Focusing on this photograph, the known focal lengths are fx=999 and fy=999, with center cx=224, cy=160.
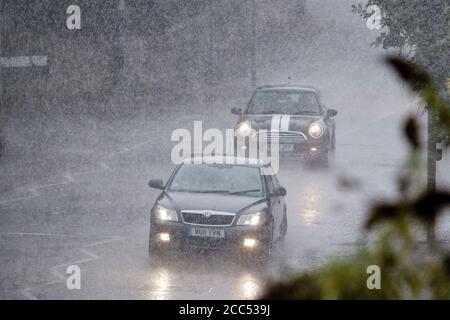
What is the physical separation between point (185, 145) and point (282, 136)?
21.1 feet

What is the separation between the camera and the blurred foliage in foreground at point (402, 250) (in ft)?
4.87

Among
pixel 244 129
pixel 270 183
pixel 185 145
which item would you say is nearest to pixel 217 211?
pixel 270 183

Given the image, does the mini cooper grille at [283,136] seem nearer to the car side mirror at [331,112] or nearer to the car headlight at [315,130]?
the car headlight at [315,130]

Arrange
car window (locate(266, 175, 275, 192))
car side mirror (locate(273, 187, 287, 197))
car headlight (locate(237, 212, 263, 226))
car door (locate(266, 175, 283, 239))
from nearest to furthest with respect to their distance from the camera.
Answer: car headlight (locate(237, 212, 263, 226))
car door (locate(266, 175, 283, 239))
car side mirror (locate(273, 187, 287, 197))
car window (locate(266, 175, 275, 192))

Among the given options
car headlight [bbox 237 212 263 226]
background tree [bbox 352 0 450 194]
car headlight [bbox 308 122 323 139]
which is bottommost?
car headlight [bbox 237 212 263 226]

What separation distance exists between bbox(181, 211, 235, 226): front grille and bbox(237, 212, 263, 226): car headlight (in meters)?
0.13

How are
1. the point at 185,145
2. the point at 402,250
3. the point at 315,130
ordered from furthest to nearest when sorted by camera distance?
the point at 185,145 → the point at 315,130 → the point at 402,250

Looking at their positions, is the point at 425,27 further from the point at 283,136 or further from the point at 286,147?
the point at 286,147

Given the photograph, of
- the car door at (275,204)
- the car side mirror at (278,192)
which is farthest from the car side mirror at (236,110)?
the car side mirror at (278,192)

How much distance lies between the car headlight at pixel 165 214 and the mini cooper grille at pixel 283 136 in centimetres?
831

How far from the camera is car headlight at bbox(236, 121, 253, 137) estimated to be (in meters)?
20.9

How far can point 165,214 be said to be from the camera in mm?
12688

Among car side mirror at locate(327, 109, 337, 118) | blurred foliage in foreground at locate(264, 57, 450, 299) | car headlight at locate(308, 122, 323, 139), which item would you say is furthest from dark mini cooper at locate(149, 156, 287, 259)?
blurred foliage in foreground at locate(264, 57, 450, 299)

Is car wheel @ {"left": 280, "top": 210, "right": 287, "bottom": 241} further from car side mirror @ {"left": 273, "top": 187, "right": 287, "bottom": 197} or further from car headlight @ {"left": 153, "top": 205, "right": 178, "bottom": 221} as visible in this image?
car headlight @ {"left": 153, "top": 205, "right": 178, "bottom": 221}
